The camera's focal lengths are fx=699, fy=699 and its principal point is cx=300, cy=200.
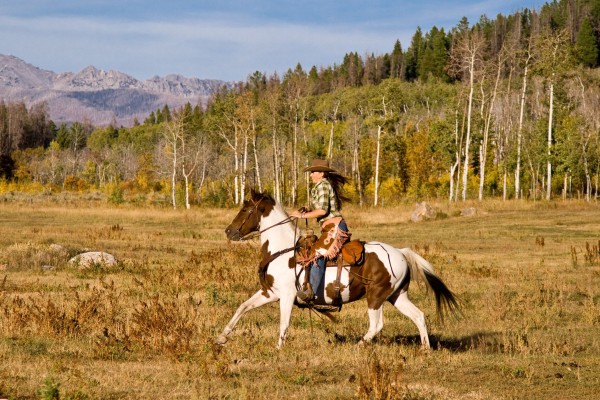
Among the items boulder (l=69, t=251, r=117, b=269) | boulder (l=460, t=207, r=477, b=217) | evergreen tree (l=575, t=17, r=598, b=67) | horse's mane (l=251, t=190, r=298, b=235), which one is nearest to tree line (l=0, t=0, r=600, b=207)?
boulder (l=69, t=251, r=117, b=269)

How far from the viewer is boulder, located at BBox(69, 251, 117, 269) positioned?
74.0 feet

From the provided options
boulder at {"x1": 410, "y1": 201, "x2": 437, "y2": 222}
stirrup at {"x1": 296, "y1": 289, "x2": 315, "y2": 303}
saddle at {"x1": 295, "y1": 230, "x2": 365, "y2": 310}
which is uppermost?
saddle at {"x1": 295, "y1": 230, "x2": 365, "y2": 310}

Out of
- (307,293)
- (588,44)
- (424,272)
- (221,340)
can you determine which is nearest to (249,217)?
(307,293)

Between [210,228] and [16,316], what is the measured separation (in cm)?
3259

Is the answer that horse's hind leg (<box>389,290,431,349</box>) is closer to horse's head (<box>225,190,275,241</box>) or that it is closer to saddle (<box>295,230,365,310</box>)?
saddle (<box>295,230,365,310</box>)

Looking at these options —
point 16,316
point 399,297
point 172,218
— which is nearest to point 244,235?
point 399,297

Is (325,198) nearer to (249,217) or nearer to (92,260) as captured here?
(249,217)

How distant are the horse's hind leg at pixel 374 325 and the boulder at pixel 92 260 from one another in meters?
13.8

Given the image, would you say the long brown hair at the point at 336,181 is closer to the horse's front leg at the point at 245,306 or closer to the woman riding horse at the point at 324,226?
the woman riding horse at the point at 324,226

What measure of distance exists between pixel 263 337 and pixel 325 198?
2.94 m

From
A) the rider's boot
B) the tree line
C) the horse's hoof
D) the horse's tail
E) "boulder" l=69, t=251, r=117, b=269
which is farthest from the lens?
the tree line

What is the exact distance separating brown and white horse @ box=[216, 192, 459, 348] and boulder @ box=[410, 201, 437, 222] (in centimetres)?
3641

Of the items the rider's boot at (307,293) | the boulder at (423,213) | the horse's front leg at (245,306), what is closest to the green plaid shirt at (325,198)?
the rider's boot at (307,293)

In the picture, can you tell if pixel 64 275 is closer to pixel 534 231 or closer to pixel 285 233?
pixel 285 233
